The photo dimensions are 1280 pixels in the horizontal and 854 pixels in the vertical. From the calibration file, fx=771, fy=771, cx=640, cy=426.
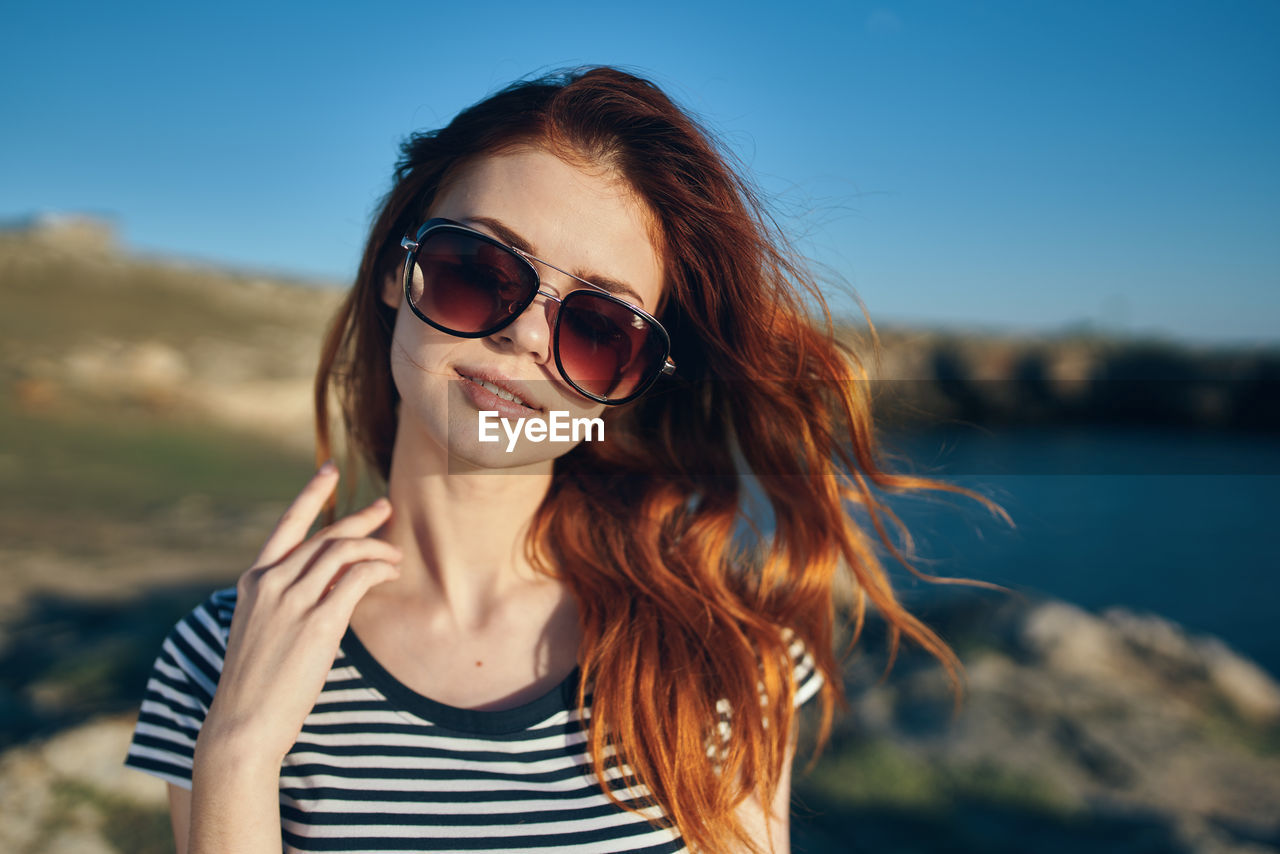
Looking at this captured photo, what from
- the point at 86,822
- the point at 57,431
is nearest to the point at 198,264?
the point at 57,431

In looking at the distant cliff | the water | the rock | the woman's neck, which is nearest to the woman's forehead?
the woman's neck

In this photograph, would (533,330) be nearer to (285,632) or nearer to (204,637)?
(285,632)

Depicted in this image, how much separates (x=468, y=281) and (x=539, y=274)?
0.13m

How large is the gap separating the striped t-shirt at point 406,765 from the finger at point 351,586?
0.21 metres

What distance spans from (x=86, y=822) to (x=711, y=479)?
220 cm

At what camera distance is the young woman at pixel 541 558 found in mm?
1278

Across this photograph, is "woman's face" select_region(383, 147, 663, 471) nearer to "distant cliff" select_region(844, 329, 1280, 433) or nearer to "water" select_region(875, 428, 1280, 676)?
"water" select_region(875, 428, 1280, 676)

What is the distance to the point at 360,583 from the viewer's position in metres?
Answer: 1.29

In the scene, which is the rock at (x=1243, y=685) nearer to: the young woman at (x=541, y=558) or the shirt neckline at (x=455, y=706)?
the young woman at (x=541, y=558)

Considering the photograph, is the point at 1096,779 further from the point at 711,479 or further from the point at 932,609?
the point at 711,479

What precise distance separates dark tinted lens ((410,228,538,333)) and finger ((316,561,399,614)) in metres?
0.45

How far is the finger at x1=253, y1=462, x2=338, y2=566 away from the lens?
1.32 m

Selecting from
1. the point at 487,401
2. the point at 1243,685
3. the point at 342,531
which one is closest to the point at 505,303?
the point at 487,401

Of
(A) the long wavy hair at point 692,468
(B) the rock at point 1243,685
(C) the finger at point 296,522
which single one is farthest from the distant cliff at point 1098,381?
(C) the finger at point 296,522
